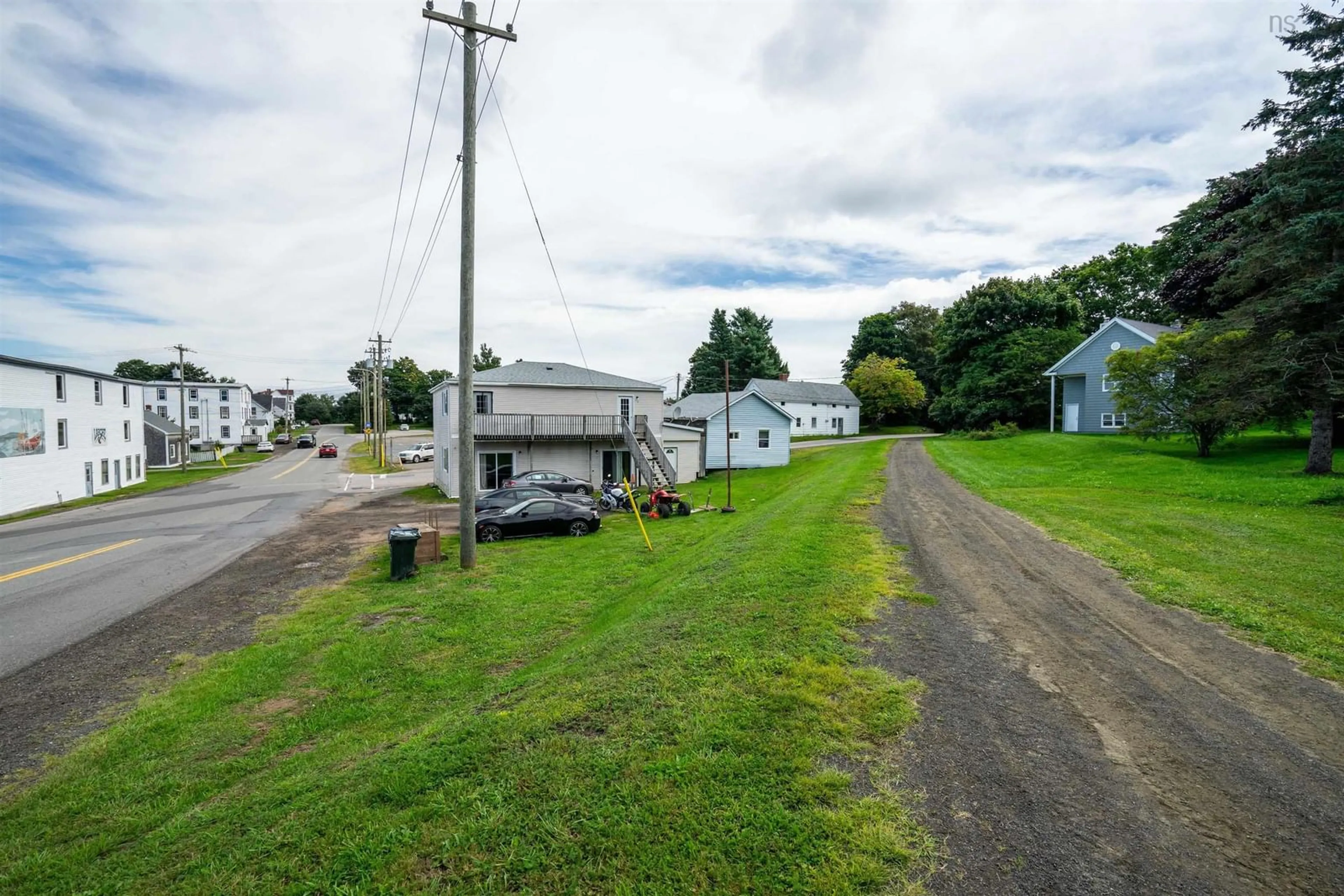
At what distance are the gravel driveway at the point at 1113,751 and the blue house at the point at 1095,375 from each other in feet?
101

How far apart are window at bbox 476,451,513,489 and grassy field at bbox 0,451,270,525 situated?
16840 mm

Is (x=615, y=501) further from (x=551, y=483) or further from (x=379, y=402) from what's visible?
(x=379, y=402)

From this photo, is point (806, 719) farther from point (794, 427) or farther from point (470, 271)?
point (794, 427)

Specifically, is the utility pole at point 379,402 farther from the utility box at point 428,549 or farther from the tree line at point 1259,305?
the tree line at point 1259,305

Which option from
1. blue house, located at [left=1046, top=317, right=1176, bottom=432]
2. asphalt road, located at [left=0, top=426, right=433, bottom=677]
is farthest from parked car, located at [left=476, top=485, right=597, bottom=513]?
blue house, located at [left=1046, top=317, right=1176, bottom=432]

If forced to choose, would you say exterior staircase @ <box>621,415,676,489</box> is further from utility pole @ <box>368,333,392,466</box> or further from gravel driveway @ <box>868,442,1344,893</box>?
utility pole @ <box>368,333,392,466</box>

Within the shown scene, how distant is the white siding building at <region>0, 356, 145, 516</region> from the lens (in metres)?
23.3

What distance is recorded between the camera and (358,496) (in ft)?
89.4

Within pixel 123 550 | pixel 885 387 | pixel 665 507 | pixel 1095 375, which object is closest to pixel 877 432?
pixel 885 387

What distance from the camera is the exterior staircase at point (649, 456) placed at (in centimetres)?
2502

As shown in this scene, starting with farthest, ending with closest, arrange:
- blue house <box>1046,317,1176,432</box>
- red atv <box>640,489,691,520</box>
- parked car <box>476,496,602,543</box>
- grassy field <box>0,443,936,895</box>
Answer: blue house <box>1046,317,1176,432</box>, red atv <box>640,489,691,520</box>, parked car <box>476,496,602,543</box>, grassy field <box>0,443,936,895</box>

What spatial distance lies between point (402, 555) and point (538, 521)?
5234 mm

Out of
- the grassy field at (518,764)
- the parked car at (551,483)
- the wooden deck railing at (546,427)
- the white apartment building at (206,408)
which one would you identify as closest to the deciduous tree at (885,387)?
the wooden deck railing at (546,427)

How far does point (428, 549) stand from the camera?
13.7 metres
